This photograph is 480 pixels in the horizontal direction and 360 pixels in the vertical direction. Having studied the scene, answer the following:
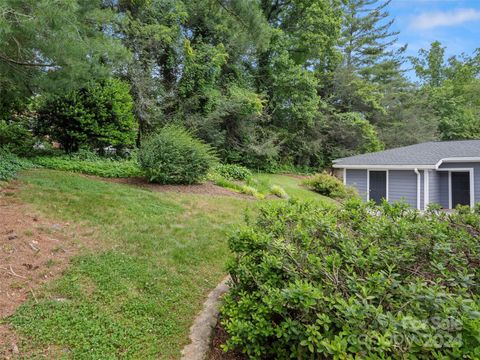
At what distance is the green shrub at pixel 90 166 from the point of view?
24.4 feet

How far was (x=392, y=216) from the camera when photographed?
9.30ft

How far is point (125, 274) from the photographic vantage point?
326 centimetres

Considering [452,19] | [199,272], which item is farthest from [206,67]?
[199,272]

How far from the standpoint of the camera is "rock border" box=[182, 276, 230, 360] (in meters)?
2.29

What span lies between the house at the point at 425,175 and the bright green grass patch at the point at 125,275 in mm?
9847

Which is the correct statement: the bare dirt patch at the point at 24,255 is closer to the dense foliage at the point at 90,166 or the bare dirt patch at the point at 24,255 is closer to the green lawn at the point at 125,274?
the green lawn at the point at 125,274

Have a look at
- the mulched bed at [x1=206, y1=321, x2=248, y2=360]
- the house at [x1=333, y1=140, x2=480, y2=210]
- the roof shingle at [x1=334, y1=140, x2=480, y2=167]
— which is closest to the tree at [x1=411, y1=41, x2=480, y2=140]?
the roof shingle at [x1=334, y1=140, x2=480, y2=167]

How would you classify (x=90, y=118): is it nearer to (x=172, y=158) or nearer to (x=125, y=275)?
(x=172, y=158)

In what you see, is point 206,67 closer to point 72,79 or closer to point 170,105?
point 170,105

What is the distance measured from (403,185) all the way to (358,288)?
13016 mm

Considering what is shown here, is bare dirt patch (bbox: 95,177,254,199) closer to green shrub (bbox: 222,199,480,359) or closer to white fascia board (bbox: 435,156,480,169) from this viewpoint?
green shrub (bbox: 222,199,480,359)

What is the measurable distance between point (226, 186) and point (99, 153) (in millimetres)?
3833

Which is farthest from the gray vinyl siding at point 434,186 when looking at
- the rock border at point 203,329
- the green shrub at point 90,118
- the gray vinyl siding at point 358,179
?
the rock border at point 203,329

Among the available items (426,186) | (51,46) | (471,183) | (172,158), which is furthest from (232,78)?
(471,183)
